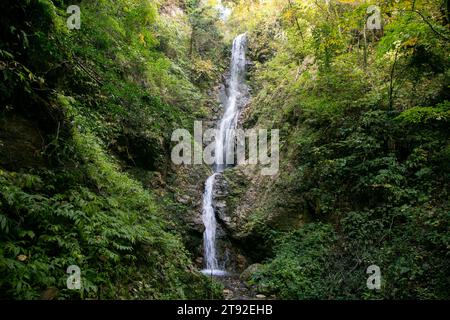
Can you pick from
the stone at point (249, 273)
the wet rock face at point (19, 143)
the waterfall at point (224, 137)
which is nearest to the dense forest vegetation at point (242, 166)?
the wet rock face at point (19, 143)

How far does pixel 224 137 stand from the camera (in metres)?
16.1

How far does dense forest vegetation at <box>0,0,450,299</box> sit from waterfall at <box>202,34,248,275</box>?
0.75 meters

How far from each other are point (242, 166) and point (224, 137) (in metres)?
2.83

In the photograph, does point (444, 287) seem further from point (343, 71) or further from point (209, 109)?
→ point (209, 109)

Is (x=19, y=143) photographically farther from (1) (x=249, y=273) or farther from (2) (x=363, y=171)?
(2) (x=363, y=171)

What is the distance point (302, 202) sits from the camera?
407 inches

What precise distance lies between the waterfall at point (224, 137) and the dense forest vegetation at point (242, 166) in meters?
0.75

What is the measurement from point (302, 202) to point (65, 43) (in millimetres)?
7587

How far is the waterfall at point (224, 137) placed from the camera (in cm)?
1133

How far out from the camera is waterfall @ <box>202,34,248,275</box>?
37.2 feet

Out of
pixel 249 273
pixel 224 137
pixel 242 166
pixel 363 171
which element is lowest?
pixel 249 273

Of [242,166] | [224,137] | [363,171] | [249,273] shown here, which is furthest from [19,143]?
[224,137]

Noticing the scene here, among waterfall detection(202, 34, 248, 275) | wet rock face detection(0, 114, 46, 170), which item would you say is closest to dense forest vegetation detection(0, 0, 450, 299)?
wet rock face detection(0, 114, 46, 170)

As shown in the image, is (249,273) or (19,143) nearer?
(19,143)
